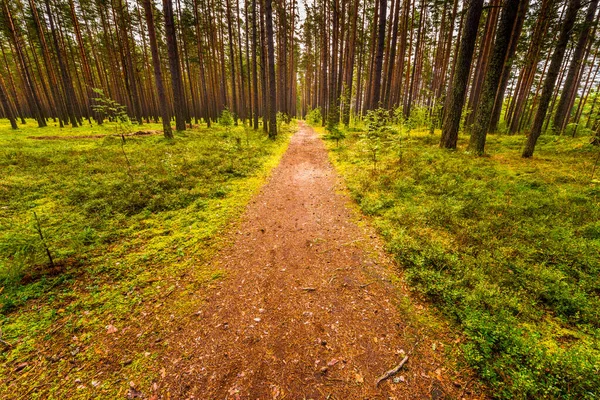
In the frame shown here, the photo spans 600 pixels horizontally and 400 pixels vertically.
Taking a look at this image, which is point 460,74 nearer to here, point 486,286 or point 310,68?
point 486,286

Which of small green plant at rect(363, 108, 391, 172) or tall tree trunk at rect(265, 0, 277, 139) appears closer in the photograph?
small green plant at rect(363, 108, 391, 172)

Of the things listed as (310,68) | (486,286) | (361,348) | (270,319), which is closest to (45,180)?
(270,319)

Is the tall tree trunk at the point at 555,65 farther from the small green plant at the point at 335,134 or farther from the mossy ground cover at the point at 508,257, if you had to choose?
the small green plant at the point at 335,134

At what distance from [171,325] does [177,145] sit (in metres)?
12.0

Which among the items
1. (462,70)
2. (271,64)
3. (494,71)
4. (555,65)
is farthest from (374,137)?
(271,64)

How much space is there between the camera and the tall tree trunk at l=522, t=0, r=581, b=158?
7730 millimetres

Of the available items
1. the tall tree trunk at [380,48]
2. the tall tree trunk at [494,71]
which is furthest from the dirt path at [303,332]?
the tall tree trunk at [380,48]

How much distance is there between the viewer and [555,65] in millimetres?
8523

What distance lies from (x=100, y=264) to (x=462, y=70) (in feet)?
44.2

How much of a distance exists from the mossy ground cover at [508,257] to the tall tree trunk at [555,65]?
1.74 meters

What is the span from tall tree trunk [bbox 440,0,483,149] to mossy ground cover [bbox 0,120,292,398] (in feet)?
29.1

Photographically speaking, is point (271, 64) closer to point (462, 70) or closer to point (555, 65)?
point (462, 70)

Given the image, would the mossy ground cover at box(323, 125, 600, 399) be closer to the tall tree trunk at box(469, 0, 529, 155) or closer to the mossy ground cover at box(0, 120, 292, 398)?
the tall tree trunk at box(469, 0, 529, 155)

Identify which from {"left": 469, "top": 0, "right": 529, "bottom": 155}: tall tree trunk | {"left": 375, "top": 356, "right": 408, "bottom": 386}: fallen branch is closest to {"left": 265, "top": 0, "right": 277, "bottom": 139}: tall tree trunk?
{"left": 469, "top": 0, "right": 529, "bottom": 155}: tall tree trunk
